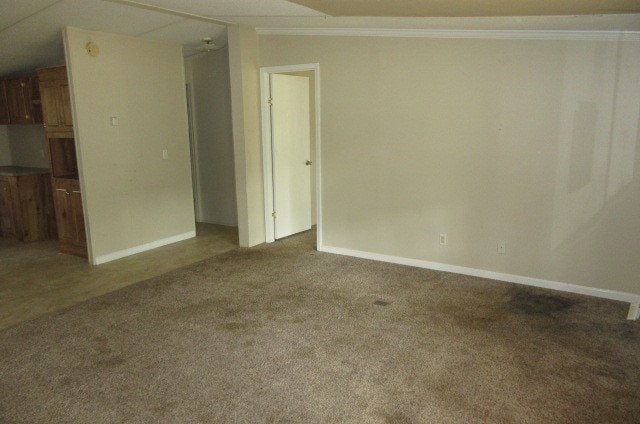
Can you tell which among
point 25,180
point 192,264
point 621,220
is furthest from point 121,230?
point 621,220

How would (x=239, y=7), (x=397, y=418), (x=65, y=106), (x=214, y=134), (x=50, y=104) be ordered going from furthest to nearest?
(x=214, y=134) → (x=50, y=104) → (x=65, y=106) → (x=239, y=7) → (x=397, y=418)

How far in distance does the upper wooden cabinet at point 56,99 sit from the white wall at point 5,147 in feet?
8.33

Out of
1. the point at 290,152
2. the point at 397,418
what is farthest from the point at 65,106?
the point at 397,418

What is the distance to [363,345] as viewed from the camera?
3.00 metres

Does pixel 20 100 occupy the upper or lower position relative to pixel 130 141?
upper

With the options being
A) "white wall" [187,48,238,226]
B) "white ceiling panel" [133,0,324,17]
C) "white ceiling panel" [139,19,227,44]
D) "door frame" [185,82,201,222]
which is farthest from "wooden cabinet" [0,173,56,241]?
"white ceiling panel" [133,0,324,17]

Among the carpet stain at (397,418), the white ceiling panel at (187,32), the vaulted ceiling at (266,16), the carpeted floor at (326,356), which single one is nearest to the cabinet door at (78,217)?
the carpeted floor at (326,356)

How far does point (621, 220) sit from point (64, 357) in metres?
4.26

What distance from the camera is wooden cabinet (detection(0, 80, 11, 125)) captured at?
597 cm

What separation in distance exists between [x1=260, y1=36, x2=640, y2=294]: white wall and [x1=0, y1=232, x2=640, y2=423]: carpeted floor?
1.44 feet

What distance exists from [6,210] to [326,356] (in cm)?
519

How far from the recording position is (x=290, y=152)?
18.4ft

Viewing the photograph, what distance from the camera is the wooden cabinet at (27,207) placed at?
18.6 ft

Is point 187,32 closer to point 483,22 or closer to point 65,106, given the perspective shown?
point 65,106
